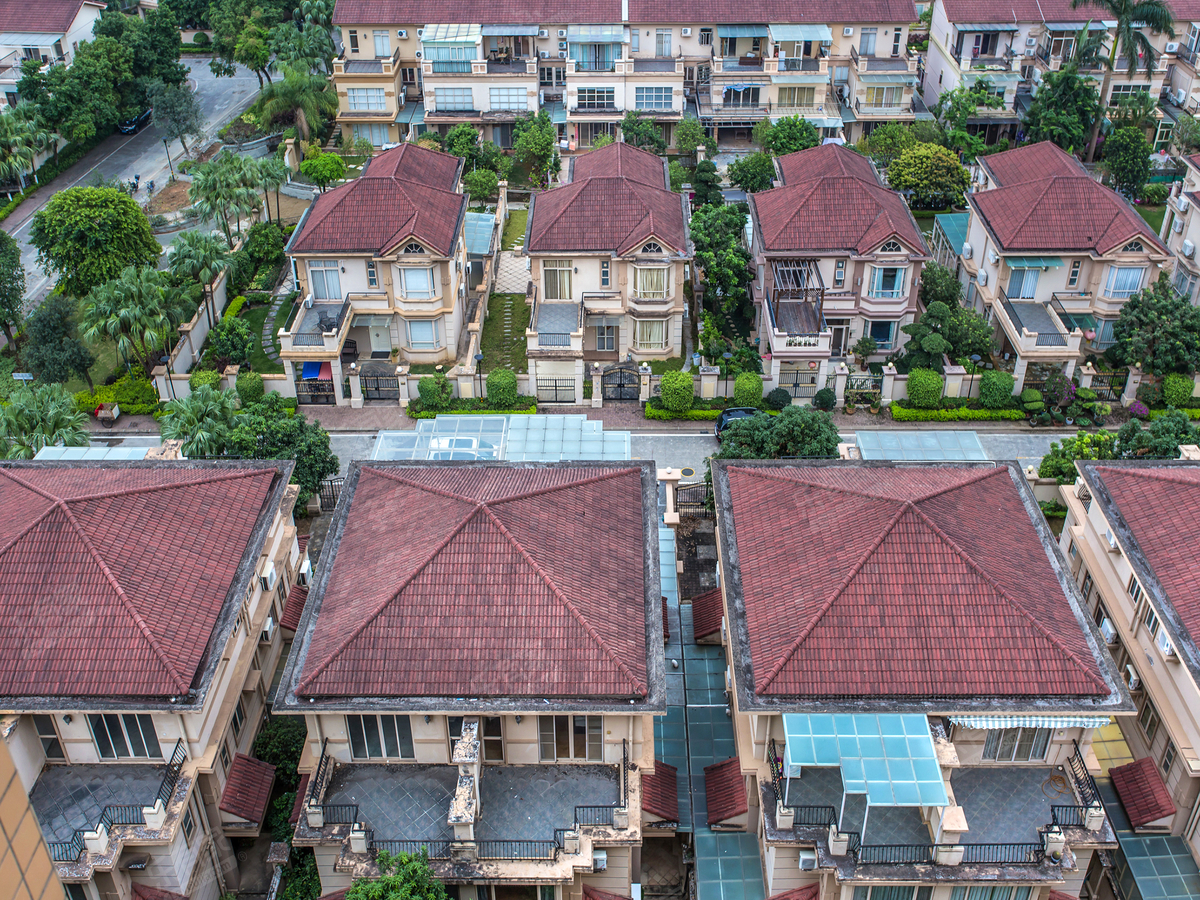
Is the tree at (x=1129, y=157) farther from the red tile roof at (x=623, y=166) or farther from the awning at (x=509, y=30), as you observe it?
the awning at (x=509, y=30)

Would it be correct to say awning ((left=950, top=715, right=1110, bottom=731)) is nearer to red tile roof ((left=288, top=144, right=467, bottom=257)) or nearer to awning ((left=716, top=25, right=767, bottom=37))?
red tile roof ((left=288, top=144, right=467, bottom=257))

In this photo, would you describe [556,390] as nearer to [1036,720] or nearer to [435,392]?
[435,392]

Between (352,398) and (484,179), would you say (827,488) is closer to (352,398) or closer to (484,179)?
(352,398)

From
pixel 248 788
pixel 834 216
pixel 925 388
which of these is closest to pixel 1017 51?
pixel 834 216

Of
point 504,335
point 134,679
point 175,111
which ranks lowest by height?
point 504,335

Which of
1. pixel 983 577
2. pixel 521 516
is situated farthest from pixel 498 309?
pixel 983 577

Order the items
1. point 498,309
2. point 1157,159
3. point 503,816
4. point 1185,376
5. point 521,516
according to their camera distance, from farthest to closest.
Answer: point 1157,159
point 498,309
point 1185,376
point 521,516
point 503,816
